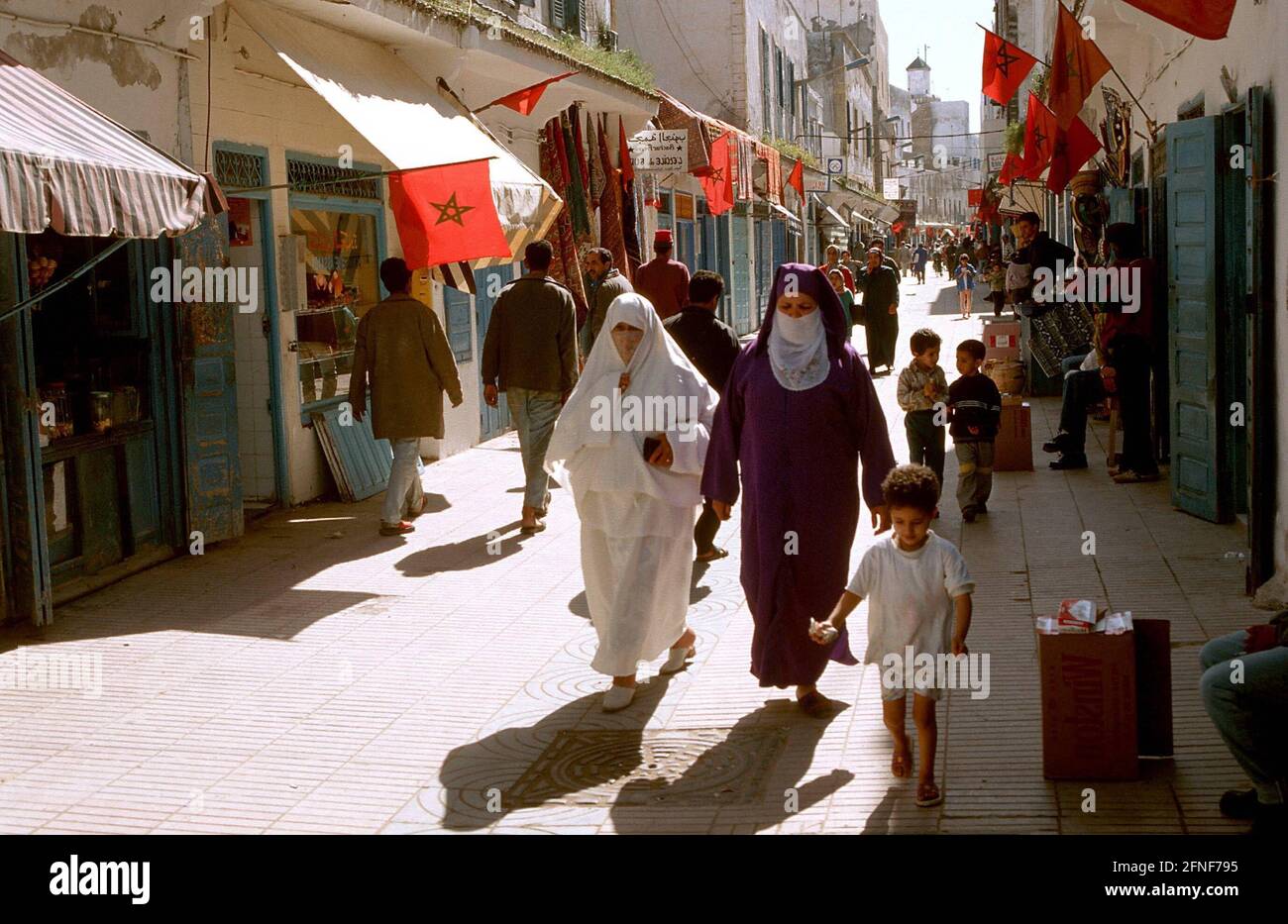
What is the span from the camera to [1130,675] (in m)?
4.65

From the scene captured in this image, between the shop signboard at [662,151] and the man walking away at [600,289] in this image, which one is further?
the shop signboard at [662,151]

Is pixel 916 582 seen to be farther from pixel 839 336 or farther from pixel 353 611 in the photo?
pixel 353 611

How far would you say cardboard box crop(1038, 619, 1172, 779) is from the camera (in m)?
4.66

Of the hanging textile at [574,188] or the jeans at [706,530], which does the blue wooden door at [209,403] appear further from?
the hanging textile at [574,188]

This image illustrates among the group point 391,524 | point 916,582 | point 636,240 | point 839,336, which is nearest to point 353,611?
point 391,524

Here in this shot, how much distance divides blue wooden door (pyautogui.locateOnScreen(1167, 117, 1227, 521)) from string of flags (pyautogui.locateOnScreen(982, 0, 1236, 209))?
944 millimetres

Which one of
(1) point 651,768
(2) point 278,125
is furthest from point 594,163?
(1) point 651,768

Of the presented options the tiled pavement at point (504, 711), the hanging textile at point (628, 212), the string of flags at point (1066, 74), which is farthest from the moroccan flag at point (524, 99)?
the tiled pavement at point (504, 711)

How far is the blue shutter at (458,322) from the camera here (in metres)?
13.1

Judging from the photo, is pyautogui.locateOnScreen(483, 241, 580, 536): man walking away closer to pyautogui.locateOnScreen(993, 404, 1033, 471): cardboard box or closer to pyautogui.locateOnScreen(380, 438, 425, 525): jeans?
pyautogui.locateOnScreen(380, 438, 425, 525): jeans

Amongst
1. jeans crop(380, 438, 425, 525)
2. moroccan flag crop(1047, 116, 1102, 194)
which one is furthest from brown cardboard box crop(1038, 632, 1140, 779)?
moroccan flag crop(1047, 116, 1102, 194)

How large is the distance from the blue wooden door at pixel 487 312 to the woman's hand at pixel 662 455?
8076 mm

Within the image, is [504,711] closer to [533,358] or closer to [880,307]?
[533,358]

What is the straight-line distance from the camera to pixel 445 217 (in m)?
9.67
